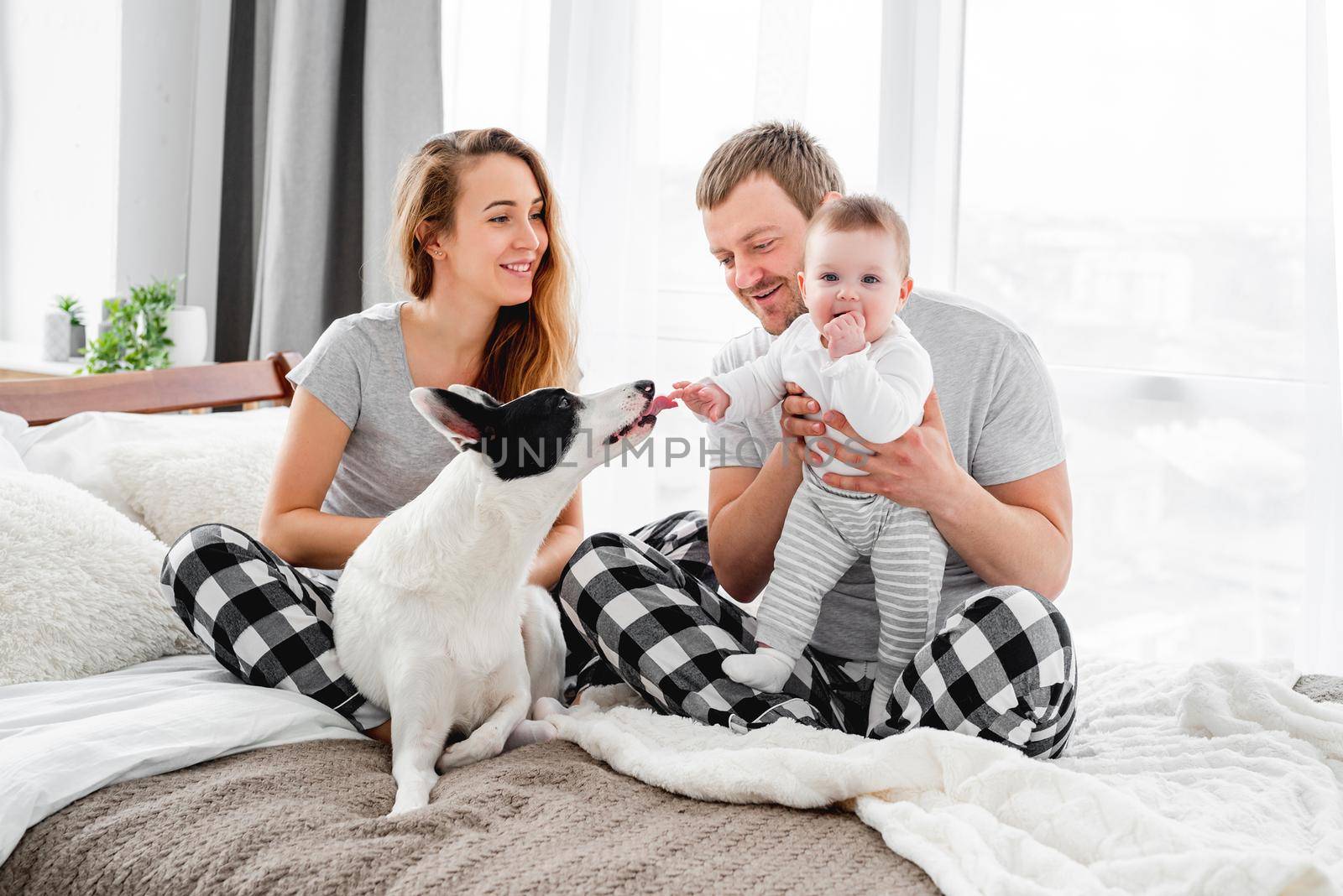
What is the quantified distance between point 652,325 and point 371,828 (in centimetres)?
196

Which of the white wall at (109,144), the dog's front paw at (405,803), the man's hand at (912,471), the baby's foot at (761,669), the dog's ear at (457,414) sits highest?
the white wall at (109,144)

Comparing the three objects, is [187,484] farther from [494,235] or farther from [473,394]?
A: [473,394]

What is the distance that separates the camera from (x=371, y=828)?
1202mm

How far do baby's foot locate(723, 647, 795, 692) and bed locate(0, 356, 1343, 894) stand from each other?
0.27 feet

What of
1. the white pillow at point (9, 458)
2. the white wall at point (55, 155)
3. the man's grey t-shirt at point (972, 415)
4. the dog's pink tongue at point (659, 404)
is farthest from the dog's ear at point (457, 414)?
the white wall at point (55, 155)

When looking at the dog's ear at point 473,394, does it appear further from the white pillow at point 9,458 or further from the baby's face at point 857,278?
the white pillow at point 9,458

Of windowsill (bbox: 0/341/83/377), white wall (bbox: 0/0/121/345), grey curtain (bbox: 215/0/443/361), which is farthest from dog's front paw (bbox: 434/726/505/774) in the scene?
white wall (bbox: 0/0/121/345)

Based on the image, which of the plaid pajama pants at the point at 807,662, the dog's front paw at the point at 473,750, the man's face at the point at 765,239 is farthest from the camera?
the man's face at the point at 765,239

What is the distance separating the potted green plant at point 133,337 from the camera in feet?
9.56

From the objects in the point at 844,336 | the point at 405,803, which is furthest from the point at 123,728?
the point at 844,336

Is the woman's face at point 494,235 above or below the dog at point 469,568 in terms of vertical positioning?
above

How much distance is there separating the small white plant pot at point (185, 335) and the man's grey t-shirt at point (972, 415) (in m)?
2.21

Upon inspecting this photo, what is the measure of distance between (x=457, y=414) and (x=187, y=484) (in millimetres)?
946

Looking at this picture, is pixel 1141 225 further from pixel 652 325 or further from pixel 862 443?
pixel 862 443
